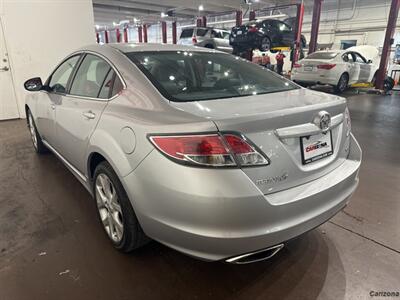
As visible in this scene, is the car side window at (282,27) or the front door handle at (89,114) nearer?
the front door handle at (89,114)

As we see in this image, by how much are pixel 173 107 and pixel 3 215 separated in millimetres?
1843

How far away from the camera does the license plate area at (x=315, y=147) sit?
4.53ft

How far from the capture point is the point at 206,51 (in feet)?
7.41

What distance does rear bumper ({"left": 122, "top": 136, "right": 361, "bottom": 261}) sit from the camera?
1174 mm

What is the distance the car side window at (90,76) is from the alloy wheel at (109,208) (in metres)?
0.60

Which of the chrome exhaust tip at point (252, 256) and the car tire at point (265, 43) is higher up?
the car tire at point (265, 43)

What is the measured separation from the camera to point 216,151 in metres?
1.19

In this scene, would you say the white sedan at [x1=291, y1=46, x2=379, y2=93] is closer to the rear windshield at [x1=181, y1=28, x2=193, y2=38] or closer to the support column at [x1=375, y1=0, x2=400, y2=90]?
the support column at [x1=375, y1=0, x2=400, y2=90]

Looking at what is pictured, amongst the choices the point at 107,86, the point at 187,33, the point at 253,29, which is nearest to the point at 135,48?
the point at 107,86

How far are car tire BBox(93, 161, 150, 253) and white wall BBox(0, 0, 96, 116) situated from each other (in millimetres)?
4998

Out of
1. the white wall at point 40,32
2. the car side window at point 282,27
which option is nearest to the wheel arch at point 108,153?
the white wall at point 40,32

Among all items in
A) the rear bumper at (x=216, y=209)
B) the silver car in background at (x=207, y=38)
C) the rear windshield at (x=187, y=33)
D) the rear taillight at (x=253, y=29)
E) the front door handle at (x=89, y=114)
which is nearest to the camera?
the rear bumper at (x=216, y=209)

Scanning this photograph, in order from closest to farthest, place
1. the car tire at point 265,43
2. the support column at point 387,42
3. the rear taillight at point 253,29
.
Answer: the support column at point 387,42
the rear taillight at point 253,29
the car tire at point 265,43

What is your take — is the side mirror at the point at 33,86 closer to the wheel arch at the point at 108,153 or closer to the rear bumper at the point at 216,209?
the wheel arch at the point at 108,153
